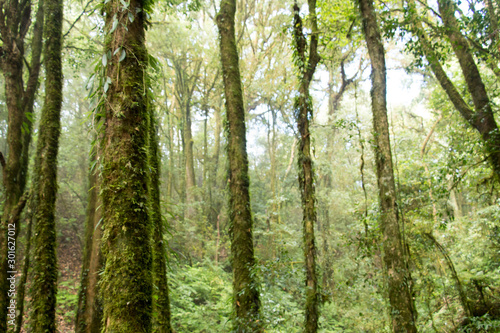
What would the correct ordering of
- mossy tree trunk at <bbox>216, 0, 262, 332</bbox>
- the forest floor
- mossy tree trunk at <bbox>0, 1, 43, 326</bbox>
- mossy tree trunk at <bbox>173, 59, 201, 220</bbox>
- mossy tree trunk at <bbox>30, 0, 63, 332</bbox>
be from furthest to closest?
mossy tree trunk at <bbox>173, 59, 201, 220</bbox>
the forest floor
mossy tree trunk at <bbox>216, 0, 262, 332</bbox>
mossy tree trunk at <bbox>0, 1, 43, 326</bbox>
mossy tree trunk at <bbox>30, 0, 63, 332</bbox>

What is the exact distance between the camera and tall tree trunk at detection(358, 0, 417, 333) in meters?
3.78

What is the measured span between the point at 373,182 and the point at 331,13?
32.8 ft

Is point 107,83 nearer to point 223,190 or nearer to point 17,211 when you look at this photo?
point 17,211

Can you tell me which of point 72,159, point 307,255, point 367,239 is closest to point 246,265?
point 307,255

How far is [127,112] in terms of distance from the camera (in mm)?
1565

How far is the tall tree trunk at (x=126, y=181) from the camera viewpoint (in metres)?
1.34

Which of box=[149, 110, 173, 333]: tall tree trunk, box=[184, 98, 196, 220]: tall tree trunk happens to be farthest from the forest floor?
box=[149, 110, 173, 333]: tall tree trunk

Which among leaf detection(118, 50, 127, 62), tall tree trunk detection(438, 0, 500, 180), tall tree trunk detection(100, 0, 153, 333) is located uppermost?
tall tree trunk detection(438, 0, 500, 180)

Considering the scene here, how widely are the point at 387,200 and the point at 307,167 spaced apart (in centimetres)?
133

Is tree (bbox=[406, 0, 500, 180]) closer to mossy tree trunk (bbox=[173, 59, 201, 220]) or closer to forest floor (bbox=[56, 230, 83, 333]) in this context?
mossy tree trunk (bbox=[173, 59, 201, 220])

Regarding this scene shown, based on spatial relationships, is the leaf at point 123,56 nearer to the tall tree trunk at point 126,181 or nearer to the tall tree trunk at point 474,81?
the tall tree trunk at point 126,181

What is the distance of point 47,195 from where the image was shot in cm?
284

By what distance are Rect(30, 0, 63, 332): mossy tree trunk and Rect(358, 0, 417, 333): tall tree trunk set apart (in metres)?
4.19

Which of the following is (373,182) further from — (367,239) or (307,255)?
(307,255)
